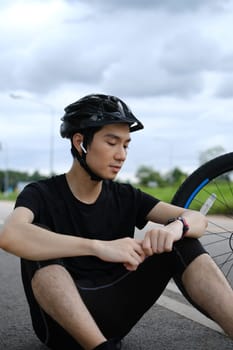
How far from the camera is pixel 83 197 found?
3.54 metres

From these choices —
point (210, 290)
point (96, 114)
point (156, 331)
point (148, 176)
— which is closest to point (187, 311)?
point (156, 331)

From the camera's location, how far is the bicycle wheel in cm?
439

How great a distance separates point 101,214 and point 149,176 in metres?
91.3

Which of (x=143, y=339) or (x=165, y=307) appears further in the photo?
(x=165, y=307)

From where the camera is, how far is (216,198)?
4648 mm

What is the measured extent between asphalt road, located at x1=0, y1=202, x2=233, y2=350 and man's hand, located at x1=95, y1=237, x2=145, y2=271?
0.79 metres

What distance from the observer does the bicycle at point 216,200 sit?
4.39m

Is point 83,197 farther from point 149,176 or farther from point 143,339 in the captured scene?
point 149,176

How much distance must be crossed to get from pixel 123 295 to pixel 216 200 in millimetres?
1436

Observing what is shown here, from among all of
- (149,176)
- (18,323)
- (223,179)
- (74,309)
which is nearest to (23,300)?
(18,323)

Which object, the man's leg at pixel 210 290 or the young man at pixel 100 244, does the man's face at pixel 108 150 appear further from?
the man's leg at pixel 210 290

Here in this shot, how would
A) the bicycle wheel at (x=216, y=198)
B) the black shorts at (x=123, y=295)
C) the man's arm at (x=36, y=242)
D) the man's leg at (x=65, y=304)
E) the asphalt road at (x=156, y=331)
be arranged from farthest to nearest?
the bicycle wheel at (x=216, y=198)
the asphalt road at (x=156, y=331)
the black shorts at (x=123, y=295)
the man's arm at (x=36, y=242)
the man's leg at (x=65, y=304)

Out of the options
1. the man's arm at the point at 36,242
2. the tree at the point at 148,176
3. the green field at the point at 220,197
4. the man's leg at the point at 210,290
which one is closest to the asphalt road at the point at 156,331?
the man's leg at the point at 210,290

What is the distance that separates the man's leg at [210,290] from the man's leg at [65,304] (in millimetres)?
558
